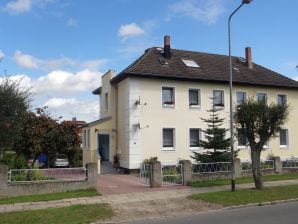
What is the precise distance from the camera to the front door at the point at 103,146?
3111cm

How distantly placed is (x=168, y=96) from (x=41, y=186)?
13.9 meters

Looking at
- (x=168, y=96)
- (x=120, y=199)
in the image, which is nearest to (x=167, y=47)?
(x=168, y=96)

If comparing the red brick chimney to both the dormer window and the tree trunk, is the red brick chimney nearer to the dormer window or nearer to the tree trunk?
the dormer window

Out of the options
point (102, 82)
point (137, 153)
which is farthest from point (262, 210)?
point (102, 82)

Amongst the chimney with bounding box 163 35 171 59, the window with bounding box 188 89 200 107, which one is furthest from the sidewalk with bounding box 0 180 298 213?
the chimney with bounding box 163 35 171 59

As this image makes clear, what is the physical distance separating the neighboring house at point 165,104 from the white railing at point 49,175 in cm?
910

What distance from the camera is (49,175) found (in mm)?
18406

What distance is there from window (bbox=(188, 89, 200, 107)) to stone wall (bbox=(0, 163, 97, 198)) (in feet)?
43.2

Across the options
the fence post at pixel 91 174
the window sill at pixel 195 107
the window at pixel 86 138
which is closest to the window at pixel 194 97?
the window sill at pixel 195 107

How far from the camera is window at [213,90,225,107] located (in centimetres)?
3095

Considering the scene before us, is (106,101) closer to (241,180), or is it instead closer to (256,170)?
(241,180)

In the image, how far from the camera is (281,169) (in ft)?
82.1

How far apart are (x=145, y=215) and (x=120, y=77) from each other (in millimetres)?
16559

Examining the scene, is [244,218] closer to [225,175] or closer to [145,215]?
[145,215]
